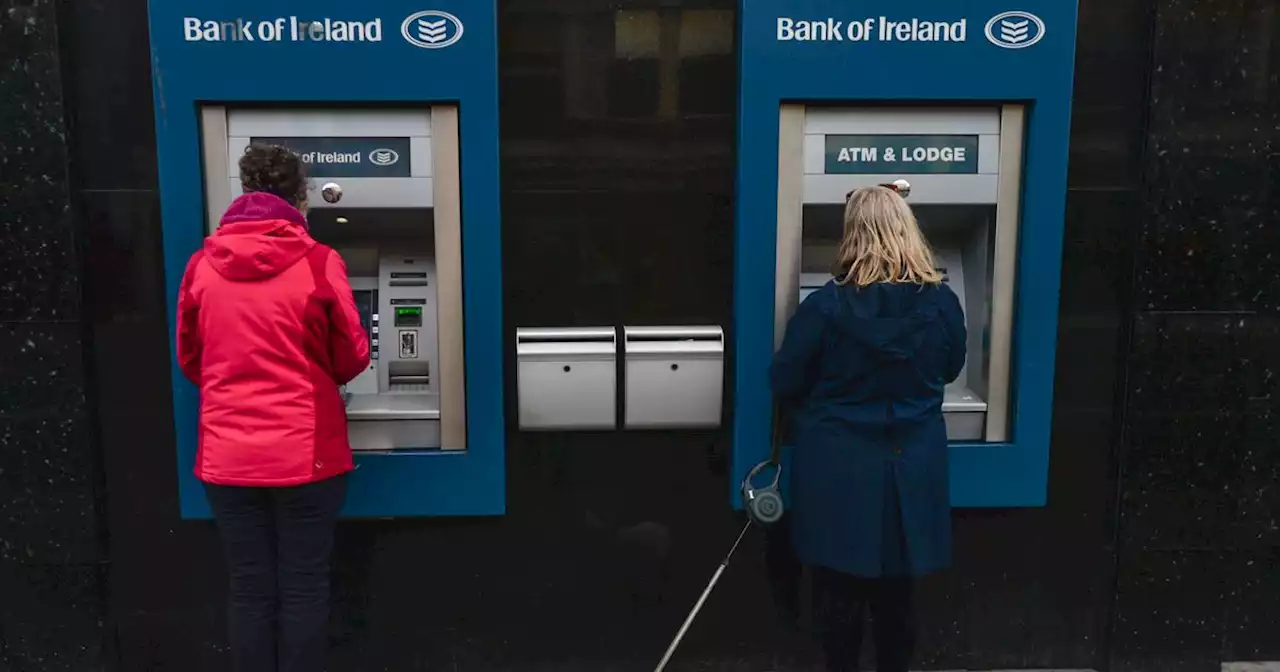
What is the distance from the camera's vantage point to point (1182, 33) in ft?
10.4

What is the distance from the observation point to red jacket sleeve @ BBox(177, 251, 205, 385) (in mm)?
2664

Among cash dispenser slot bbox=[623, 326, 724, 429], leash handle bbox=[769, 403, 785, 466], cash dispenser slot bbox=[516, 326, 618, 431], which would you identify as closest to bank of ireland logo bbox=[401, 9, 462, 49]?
cash dispenser slot bbox=[516, 326, 618, 431]

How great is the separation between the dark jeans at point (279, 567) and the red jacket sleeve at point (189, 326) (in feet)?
1.16

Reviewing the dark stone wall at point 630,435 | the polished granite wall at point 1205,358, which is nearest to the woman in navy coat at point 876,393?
the dark stone wall at point 630,435

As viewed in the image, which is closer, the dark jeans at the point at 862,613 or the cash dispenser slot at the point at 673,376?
the dark jeans at the point at 862,613

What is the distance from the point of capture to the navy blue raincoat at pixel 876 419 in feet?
8.73

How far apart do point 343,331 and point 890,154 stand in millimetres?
1732

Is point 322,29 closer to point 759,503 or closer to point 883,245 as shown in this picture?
point 883,245

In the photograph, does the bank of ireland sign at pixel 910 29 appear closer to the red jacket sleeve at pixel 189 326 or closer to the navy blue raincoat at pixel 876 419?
the navy blue raincoat at pixel 876 419

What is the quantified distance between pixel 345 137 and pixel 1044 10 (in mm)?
2193

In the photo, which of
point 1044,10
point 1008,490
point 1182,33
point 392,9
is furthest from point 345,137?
point 1182,33

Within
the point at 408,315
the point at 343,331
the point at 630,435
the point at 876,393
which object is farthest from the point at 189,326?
the point at 876,393

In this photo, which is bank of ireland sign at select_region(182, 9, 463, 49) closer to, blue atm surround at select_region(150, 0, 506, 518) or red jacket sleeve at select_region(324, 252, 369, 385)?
blue atm surround at select_region(150, 0, 506, 518)

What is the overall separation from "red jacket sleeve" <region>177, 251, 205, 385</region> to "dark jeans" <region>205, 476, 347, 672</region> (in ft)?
1.16
